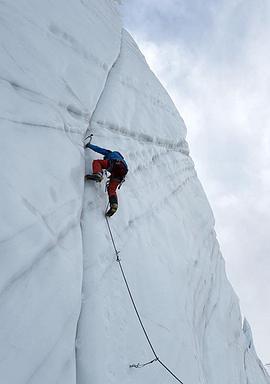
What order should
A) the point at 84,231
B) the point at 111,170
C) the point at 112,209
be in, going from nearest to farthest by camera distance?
the point at 84,231
the point at 112,209
the point at 111,170

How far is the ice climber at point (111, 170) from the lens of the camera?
5.30 metres

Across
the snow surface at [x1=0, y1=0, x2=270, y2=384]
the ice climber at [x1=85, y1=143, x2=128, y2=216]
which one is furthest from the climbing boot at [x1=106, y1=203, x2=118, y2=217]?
the snow surface at [x1=0, y1=0, x2=270, y2=384]

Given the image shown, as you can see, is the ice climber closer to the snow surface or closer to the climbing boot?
the climbing boot

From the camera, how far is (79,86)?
251 inches

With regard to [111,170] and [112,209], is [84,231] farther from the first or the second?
[111,170]

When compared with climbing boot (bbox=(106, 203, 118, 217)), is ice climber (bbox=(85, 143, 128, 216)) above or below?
above

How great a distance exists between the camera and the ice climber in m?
5.30

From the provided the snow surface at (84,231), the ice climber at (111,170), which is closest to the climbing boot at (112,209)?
the ice climber at (111,170)

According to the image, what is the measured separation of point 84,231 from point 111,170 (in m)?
1.19

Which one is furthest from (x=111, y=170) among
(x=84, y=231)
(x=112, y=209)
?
(x=84, y=231)

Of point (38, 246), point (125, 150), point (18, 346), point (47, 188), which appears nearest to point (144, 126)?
point (125, 150)

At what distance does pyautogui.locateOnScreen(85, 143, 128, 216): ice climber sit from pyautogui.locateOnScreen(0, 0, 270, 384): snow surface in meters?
0.18

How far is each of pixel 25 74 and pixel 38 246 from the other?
2463 mm

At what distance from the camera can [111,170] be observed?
5.58 m
